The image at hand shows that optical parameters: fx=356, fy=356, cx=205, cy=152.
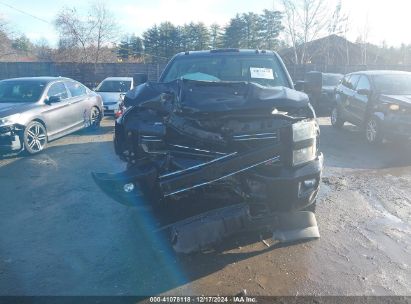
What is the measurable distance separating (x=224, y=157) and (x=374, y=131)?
650cm

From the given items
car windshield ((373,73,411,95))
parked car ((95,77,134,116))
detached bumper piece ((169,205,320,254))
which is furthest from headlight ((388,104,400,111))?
parked car ((95,77,134,116))

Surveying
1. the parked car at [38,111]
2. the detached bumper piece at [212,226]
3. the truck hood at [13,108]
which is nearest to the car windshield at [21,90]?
the parked car at [38,111]

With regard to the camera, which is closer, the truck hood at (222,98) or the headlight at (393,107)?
the truck hood at (222,98)

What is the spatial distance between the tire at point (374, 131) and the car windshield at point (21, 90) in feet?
25.6

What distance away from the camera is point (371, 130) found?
28.5 feet

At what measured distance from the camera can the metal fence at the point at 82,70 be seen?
74.2 feet

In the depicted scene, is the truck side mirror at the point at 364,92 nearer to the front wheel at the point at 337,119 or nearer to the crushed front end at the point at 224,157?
the front wheel at the point at 337,119

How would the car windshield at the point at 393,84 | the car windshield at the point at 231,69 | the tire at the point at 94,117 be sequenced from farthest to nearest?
the tire at the point at 94,117, the car windshield at the point at 393,84, the car windshield at the point at 231,69

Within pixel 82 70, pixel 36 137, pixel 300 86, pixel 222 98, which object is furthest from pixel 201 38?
pixel 222 98

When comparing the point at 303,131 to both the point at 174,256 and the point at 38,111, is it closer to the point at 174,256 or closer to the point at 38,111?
the point at 174,256

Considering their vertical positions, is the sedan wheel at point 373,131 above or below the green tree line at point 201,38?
below

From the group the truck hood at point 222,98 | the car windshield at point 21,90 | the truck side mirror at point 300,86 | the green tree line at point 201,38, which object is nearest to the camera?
the truck hood at point 222,98

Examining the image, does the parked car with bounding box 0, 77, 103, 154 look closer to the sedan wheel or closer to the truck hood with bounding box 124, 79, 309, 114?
the truck hood with bounding box 124, 79, 309, 114

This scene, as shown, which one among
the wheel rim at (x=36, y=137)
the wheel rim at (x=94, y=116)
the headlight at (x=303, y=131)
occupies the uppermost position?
the headlight at (x=303, y=131)
